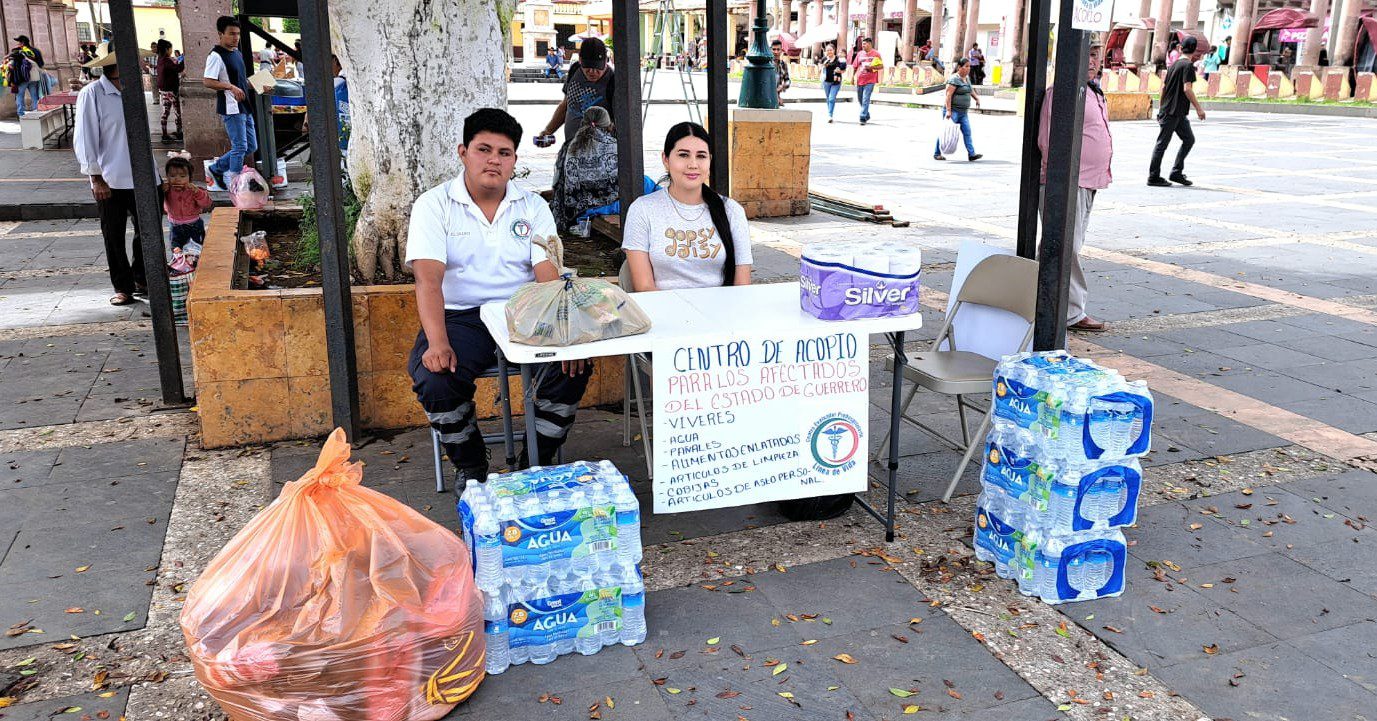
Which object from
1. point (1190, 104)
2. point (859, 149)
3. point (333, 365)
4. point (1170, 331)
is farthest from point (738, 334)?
point (859, 149)

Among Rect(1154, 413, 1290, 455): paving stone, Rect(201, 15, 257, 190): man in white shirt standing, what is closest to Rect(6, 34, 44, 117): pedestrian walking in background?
Rect(201, 15, 257, 190): man in white shirt standing

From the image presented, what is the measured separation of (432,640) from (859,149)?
56.4ft

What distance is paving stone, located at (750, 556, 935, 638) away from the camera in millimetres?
3377

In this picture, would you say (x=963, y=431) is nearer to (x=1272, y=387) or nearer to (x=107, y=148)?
(x=1272, y=387)

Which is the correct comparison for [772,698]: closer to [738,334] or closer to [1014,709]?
[1014,709]

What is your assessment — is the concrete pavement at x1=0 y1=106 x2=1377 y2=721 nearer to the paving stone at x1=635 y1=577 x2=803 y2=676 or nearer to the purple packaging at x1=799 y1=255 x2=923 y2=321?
the paving stone at x1=635 y1=577 x2=803 y2=676

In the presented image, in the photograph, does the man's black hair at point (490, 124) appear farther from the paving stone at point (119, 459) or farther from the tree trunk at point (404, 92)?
the paving stone at point (119, 459)

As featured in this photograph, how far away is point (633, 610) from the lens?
320 centimetres

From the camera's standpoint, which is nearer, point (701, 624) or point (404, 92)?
point (701, 624)

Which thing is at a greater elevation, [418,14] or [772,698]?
[418,14]

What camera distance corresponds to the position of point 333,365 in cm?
466

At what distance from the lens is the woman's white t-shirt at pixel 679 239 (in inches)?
168

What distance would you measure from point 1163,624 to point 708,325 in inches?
68.1

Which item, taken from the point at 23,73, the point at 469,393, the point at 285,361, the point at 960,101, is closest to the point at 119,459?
the point at 285,361
